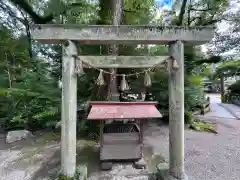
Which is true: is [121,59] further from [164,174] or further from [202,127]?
[202,127]

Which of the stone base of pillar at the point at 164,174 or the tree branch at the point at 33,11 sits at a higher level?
the tree branch at the point at 33,11

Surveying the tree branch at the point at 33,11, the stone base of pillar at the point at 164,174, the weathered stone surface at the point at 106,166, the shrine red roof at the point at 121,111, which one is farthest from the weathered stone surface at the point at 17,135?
the tree branch at the point at 33,11

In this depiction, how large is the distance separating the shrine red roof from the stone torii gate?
37 cm

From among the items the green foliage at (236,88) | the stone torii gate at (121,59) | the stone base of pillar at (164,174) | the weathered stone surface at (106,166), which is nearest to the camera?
the stone torii gate at (121,59)

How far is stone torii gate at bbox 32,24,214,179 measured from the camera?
299 centimetres

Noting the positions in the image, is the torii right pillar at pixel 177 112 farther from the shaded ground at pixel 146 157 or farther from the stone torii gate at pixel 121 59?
the shaded ground at pixel 146 157

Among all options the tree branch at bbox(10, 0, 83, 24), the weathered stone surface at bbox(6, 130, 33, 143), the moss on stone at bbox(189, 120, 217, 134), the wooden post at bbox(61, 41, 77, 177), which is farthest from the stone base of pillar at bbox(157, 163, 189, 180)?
the tree branch at bbox(10, 0, 83, 24)

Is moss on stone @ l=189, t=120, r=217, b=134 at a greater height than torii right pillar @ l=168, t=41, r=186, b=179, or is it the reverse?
torii right pillar @ l=168, t=41, r=186, b=179

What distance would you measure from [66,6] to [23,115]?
5.10 metres

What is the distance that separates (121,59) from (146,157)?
2635mm

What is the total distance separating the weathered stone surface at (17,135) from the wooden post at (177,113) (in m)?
5.00

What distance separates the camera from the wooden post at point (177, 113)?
3080mm

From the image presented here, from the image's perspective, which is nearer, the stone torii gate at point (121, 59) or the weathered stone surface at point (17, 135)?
the stone torii gate at point (121, 59)

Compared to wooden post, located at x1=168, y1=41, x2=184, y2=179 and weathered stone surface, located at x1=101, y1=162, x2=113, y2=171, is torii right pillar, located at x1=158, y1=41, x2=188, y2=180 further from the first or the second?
weathered stone surface, located at x1=101, y1=162, x2=113, y2=171
